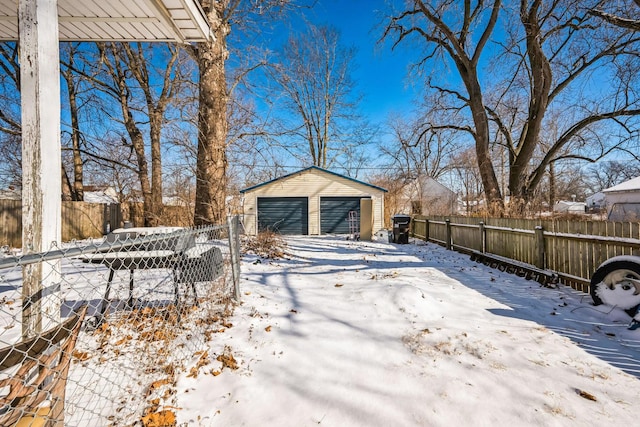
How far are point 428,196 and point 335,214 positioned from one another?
1655 centimetres

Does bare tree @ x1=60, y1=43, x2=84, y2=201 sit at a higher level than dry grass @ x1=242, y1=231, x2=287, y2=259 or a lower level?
higher

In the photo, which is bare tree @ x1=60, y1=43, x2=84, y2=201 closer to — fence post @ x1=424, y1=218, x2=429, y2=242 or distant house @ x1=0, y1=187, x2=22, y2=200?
distant house @ x1=0, y1=187, x2=22, y2=200

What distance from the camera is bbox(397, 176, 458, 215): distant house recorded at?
1085 inches

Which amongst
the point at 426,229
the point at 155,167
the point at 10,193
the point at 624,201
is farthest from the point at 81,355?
the point at 624,201

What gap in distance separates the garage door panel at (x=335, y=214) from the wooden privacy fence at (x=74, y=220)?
10.9 metres

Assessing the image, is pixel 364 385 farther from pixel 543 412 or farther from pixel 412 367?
pixel 543 412

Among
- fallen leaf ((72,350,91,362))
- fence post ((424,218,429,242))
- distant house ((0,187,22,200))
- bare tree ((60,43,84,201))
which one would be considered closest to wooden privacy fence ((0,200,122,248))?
bare tree ((60,43,84,201))

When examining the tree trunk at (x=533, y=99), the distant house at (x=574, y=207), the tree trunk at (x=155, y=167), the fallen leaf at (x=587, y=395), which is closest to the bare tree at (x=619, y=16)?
the tree trunk at (x=533, y=99)

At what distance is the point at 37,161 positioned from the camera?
1.76m

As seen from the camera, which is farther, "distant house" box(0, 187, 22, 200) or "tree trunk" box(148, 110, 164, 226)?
"distant house" box(0, 187, 22, 200)

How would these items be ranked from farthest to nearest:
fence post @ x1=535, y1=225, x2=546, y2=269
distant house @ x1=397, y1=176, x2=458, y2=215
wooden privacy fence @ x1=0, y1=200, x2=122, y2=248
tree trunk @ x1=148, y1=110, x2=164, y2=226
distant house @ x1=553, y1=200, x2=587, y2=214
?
distant house @ x1=553, y1=200, x2=587, y2=214, distant house @ x1=397, y1=176, x2=458, y2=215, tree trunk @ x1=148, y1=110, x2=164, y2=226, wooden privacy fence @ x1=0, y1=200, x2=122, y2=248, fence post @ x1=535, y1=225, x2=546, y2=269

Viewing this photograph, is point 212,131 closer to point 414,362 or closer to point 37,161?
point 37,161

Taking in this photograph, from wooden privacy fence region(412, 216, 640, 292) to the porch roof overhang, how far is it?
6080 mm

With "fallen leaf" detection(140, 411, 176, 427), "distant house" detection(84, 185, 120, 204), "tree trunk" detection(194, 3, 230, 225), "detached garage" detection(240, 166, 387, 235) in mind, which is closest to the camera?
"fallen leaf" detection(140, 411, 176, 427)
